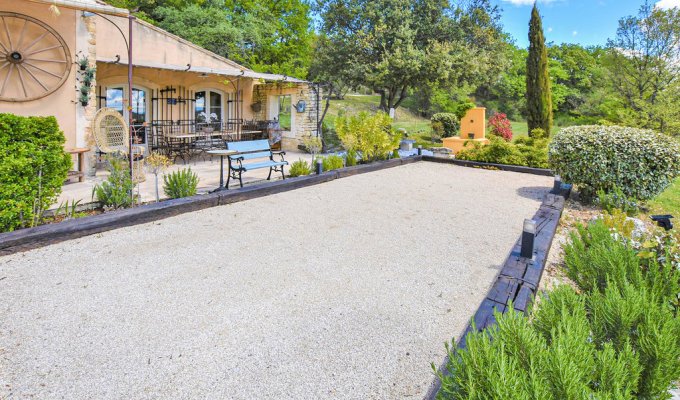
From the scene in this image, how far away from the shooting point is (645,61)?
1511cm

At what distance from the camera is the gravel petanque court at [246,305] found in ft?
7.14

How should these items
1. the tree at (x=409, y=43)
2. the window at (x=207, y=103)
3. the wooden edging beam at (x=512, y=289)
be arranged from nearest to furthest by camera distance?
the wooden edging beam at (x=512, y=289), the window at (x=207, y=103), the tree at (x=409, y=43)

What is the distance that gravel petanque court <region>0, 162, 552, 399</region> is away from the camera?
2178mm

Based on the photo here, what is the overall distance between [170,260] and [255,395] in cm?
223

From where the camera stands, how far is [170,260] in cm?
389

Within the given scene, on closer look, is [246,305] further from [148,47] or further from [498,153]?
[148,47]

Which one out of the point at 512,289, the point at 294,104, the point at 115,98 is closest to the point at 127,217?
the point at 512,289

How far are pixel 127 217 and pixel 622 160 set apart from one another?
7.08 metres

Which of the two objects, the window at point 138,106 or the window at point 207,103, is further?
the window at point 207,103

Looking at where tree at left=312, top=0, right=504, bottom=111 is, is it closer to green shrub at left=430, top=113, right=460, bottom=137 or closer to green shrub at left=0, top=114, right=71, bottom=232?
green shrub at left=430, top=113, right=460, bottom=137

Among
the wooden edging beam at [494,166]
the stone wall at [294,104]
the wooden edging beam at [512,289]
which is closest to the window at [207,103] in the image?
the stone wall at [294,104]

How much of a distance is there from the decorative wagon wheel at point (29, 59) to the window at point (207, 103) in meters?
5.62

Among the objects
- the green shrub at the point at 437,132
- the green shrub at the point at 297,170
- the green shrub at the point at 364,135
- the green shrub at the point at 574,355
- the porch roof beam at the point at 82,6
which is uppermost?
the porch roof beam at the point at 82,6

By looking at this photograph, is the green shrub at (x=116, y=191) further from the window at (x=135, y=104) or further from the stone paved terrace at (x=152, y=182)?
the window at (x=135, y=104)
